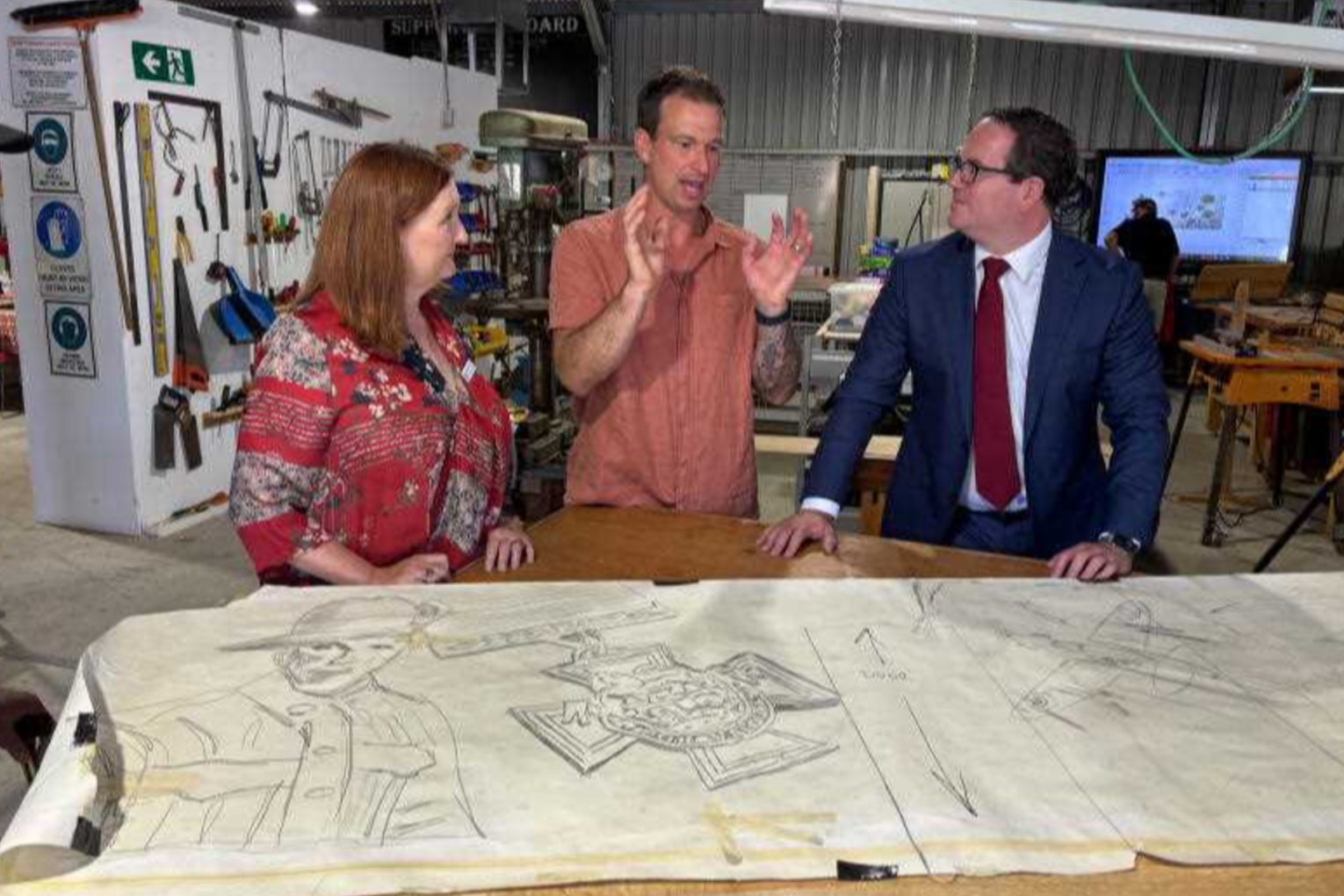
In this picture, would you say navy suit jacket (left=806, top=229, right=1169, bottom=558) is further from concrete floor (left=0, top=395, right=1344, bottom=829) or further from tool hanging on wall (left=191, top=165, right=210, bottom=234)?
tool hanging on wall (left=191, top=165, right=210, bottom=234)

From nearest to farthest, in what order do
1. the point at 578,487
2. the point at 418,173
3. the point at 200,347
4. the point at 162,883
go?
the point at 162,883
the point at 418,173
the point at 578,487
the point at 200,347

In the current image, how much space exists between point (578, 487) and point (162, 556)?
3.03m

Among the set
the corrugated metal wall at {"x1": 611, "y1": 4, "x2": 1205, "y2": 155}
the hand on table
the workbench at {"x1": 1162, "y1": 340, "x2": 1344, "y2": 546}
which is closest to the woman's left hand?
the hand on table

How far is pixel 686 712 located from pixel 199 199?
4.37 m

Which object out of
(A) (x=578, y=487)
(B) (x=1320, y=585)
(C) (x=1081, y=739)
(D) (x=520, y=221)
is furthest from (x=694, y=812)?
(D) (x=520, y=221)

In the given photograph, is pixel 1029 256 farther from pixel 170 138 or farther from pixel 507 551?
pixel 170 138

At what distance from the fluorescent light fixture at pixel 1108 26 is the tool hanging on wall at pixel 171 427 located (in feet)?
13.3

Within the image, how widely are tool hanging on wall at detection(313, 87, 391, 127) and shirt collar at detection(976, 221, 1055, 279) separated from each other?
4452 mm

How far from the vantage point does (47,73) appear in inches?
162

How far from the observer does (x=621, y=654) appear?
1.20 meters

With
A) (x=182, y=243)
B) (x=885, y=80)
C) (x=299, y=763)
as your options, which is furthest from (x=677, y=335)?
(x=885, y=80)

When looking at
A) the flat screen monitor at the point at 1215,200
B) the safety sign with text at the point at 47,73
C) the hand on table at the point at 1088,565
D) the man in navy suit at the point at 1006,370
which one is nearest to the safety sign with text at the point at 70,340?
the safety sign with text at the point at 47,73

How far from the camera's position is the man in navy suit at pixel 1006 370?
1925 mm

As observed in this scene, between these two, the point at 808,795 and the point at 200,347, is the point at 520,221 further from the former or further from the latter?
the point at 808,795
